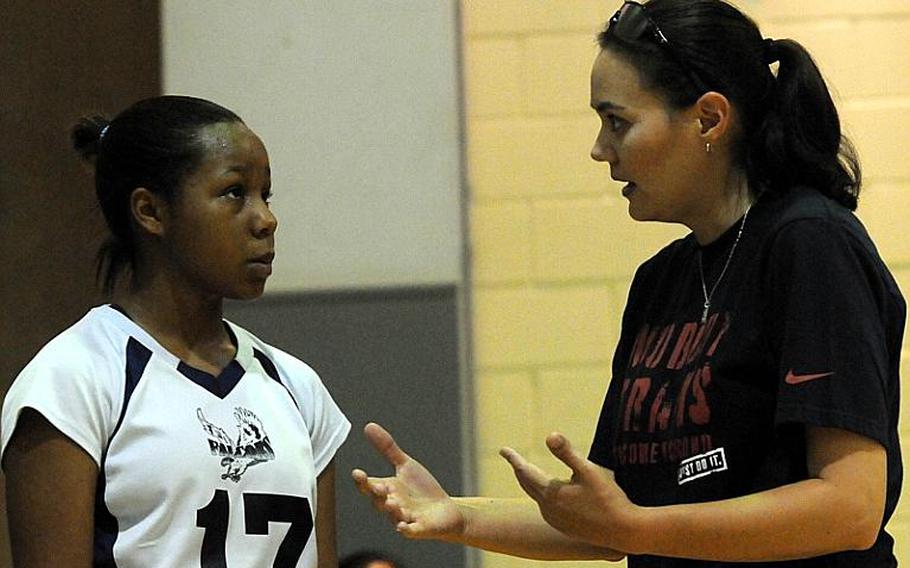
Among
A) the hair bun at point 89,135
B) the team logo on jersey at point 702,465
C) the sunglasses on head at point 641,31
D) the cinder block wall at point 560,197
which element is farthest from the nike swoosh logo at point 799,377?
the cinder block wall at point 560,197

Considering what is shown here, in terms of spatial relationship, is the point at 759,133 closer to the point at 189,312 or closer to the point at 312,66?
the point at 189,312

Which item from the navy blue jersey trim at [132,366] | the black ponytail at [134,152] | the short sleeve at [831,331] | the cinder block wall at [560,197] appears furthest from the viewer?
the cinder block wall at [560,197]

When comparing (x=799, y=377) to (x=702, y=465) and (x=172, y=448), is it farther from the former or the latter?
(x=172, y=448)

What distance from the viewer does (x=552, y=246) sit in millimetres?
2629

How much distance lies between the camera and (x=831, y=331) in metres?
1.43

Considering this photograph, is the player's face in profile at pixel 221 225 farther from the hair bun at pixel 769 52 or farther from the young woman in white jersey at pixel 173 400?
the hair bun at pixel 769 52

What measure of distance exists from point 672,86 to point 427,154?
1.05 meters

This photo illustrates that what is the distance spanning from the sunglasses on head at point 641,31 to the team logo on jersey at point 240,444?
62cm

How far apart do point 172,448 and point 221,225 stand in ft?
0.88

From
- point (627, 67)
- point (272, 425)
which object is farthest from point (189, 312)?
point (627, 67)

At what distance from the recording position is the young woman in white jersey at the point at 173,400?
1479 mm

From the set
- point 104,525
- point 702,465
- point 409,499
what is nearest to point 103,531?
point 104,525

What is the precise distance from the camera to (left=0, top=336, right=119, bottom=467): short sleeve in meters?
1.47

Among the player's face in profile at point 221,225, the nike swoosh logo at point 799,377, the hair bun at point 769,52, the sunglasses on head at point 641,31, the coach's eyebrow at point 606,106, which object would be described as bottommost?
the nike swoosh logo at point 799,377
